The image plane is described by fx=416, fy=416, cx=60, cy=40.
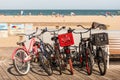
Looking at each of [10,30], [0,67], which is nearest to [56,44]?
[0,67]

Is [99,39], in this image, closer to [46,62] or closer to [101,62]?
[101,62]

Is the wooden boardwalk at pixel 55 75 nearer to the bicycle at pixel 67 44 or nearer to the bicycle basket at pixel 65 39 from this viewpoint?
the bicycle at pixel 67 44

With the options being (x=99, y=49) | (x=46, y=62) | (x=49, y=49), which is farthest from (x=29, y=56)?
(x=99, y=49)

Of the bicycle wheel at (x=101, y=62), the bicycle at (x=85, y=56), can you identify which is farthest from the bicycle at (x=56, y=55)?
the bicycle wheel at (x=101, y=62)

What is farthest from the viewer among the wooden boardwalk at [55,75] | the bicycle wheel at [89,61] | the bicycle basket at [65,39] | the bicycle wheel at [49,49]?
the bicycle wheel at [49,49]

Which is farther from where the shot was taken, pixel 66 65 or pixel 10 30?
pixel 10 30

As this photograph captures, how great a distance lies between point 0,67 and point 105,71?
101 inches

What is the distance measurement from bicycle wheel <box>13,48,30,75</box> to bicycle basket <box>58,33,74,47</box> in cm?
80

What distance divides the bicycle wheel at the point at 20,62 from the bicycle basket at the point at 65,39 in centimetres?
80

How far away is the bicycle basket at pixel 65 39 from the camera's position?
875cm

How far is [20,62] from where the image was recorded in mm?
8773

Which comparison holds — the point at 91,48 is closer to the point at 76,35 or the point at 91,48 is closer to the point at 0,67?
the point at 76,35

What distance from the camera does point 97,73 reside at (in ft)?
29.6

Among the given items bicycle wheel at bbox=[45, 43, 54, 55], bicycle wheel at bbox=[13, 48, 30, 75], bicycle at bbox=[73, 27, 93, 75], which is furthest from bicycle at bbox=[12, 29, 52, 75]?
bicycle at bbox=[73, 27, 93, 75]
